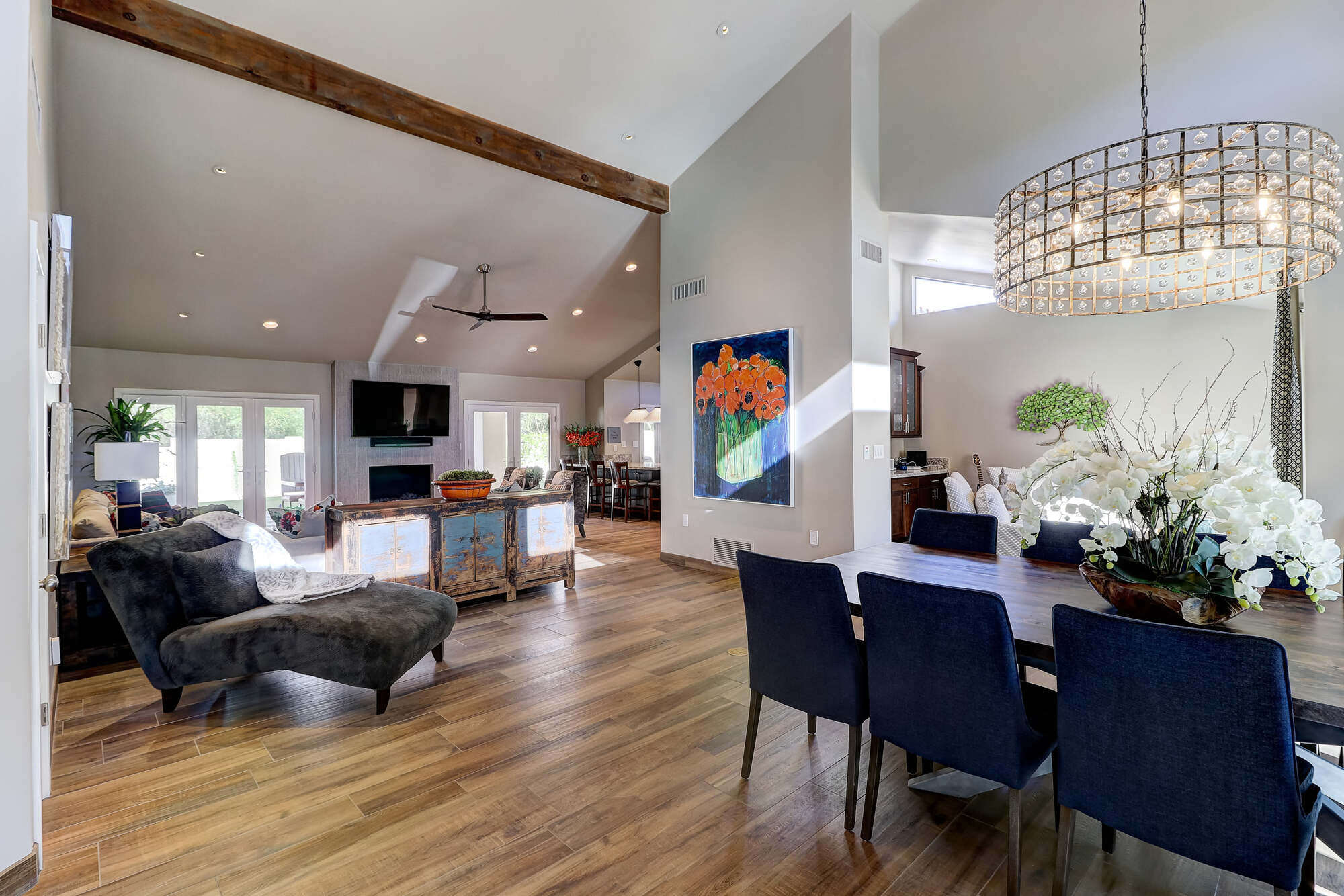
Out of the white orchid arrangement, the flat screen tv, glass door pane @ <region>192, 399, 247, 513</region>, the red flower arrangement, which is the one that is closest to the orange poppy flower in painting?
the white orchid arrangement

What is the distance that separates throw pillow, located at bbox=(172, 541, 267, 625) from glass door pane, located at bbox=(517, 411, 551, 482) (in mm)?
7428

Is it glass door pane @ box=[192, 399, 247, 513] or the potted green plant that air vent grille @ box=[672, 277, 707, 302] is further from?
glass door pane @ box=[192, 399, 247, 513]

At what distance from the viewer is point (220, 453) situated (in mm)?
7816

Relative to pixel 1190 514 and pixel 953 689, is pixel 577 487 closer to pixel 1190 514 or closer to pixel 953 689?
pixel 953 689

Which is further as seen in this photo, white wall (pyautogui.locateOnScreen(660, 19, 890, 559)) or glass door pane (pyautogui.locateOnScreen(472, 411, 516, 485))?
glass door pane (pyautogui.locateOnScreen(472, 411, 516, 485))

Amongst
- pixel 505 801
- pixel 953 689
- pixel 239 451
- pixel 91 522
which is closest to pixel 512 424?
pixel 239 451

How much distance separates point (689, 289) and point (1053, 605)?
15.7 feet

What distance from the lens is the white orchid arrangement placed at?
5.45 ft

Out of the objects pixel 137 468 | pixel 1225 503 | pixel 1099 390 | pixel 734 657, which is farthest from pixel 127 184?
pixel 1099 390

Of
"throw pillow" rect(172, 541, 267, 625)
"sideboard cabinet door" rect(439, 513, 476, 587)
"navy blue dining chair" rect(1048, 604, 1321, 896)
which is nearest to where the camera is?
"navy blue dining chair" rect(1048, 604, 1321, 896)

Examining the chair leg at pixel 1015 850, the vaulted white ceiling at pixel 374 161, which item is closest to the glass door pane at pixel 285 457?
the vaulted white ceiling at pixel 374 161

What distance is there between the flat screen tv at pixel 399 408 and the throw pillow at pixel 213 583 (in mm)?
5845

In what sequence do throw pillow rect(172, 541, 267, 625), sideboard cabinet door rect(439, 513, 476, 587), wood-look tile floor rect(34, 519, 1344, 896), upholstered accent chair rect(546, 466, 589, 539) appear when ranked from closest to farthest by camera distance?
wood-look tile floor rect(34, 519, 1344, 896) → throw pillow rect(172, 541, 267, 625) → sideboard cabinet door rect(439, 513, 476, 587) → upholstered accent chair rect(546, 466, 589, 539)

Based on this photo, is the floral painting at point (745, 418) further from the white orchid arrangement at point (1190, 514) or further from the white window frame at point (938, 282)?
the white window frame at point (938, 282)
